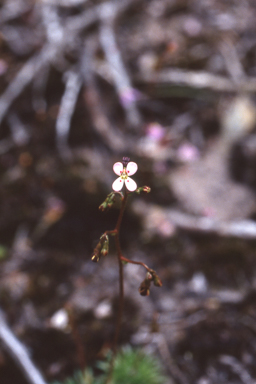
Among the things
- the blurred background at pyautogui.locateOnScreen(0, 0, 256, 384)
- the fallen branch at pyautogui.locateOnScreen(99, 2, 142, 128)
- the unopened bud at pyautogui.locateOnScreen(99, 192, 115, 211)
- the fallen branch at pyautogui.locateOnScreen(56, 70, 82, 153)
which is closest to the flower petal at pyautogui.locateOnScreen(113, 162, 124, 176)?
the unopened bud at pyautogui.locateOnScreen(99, 192, 115, 211)

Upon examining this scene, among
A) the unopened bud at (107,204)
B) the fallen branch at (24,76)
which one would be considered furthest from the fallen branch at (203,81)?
the unopened bud at (107,204)

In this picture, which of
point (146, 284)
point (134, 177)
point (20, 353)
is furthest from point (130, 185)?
point (134, 177)

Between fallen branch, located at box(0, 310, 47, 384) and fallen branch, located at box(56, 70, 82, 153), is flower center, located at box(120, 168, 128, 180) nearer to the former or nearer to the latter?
fallen branch, located at box(0, 310, 47, 384)

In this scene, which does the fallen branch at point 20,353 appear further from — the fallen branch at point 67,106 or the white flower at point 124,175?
the fallen branch at point 67,106

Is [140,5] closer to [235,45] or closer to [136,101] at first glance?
[235,45]

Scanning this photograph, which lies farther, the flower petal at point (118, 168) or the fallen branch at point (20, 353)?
the fallen branch at point (20, 353)

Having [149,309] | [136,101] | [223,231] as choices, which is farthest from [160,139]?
[149,309]

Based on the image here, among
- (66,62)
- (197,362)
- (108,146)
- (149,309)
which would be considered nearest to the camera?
(197,362)
